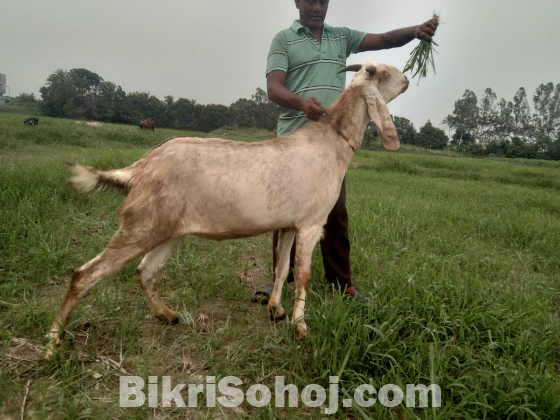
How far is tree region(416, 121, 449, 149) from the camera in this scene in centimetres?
3300

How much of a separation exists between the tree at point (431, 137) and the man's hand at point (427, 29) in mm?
33083

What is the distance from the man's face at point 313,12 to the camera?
299 centimetres

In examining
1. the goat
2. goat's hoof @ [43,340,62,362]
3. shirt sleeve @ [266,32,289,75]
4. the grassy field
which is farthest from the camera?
shirt sleeve @ [266,32,289,75]

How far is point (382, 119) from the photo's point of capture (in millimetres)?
2680

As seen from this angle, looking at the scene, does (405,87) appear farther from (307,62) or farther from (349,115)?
(307,62)

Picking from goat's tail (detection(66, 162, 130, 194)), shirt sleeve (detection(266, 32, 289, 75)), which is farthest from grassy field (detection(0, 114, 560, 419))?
shirt sleeve (detection(266, 32, 289, 75))

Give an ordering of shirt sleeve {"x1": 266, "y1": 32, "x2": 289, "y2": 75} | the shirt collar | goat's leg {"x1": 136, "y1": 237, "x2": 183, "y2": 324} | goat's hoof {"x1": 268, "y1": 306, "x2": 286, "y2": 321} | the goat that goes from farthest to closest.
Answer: the shirt collar < shirt sleeve {"x1": 266, "y1": 32, "x2": 289, "y2": 75} < goat's hoof {"x1": 268, "y1": 306, "x2": 286, "y2": 321} < goat's leg {"x1": 136, "y1": 237, "x2": 183, "y2": 324} < the goat

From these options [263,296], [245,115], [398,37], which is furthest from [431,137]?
[263,296]

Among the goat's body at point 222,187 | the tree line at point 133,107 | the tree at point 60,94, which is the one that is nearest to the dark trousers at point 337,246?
the goat's body at point 222,187

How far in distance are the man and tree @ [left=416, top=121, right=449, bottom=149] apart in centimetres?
3317

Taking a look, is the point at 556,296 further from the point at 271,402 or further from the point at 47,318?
the point at 47,318

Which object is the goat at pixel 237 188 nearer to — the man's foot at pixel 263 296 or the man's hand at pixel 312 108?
the man's hand at pixel 312 108

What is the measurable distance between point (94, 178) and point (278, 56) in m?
1.85

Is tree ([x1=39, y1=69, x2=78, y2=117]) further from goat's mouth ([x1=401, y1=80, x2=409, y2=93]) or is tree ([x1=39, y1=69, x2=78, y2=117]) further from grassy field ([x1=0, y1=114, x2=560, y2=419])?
goat's mouth ([x1=401, y1=80, x2=409, y2=93])
